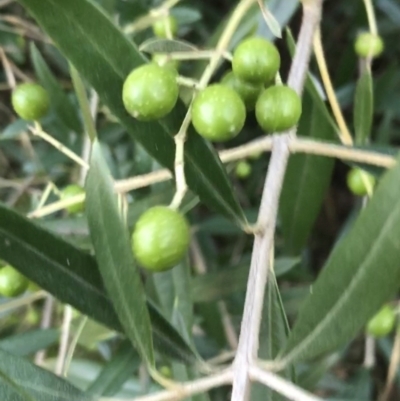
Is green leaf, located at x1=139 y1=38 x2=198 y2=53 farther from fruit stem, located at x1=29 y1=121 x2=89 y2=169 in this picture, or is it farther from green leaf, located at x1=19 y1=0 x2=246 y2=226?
fruit stem, located at x1=29 y1=121 x2=89 y2=169

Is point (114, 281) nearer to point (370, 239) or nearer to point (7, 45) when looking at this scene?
point (370, 239)

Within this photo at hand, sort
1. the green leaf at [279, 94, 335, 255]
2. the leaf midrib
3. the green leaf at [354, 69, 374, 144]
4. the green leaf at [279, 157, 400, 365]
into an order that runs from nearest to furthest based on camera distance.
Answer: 1. the green leaf at [279, 157, 400, 365]
2. the leaf midrib
3. the green leaf at [354, 69, 374, 144]
4. the green leaf at [279, 94, 335, 255]

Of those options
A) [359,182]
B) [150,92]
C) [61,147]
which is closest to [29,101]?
[61,147]

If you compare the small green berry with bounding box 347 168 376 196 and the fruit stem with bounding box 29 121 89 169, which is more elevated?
the small green berry with bounding box 347 168 376 196

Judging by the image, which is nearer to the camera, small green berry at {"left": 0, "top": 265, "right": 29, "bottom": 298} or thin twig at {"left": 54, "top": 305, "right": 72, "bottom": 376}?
small green berry at {"left": 0, "top": 265, "right": 29, "bottom": 298}

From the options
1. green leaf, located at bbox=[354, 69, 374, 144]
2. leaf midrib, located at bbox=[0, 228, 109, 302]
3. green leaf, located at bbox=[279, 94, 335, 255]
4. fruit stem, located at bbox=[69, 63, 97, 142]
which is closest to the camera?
leaf midrib, located at bbox=[0, 228, 109, 302]

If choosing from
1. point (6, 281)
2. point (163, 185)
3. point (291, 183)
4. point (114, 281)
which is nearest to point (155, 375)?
point (114, 281)

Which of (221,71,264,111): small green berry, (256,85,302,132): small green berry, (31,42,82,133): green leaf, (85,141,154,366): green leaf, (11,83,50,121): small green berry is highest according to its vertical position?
(31,42,82,133): green leaf

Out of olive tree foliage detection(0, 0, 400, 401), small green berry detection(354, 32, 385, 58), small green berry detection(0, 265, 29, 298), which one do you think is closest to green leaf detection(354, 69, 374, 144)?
olive tree foliage detection(0, 0, 400, 401)
